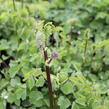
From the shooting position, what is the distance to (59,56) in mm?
2213

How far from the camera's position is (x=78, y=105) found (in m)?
1.98

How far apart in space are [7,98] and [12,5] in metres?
0.91

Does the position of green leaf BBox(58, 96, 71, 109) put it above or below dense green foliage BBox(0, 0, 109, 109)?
below

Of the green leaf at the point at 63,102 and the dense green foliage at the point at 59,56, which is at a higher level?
the dense green foliage at the point at 59,56

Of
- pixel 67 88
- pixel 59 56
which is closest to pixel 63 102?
pixel 67 88

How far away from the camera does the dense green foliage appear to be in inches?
76.4

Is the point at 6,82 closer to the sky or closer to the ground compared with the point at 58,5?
closer to the ground

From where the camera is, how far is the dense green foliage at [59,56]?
1941 mm

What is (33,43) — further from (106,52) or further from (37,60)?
(106,52)

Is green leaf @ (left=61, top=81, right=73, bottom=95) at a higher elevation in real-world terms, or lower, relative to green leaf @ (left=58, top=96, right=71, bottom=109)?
higher

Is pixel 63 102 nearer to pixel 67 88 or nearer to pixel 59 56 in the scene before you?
pixel 67 88

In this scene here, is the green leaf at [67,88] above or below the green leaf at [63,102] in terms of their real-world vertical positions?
above

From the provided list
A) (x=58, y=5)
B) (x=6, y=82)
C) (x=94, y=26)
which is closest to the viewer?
(x=6, y=82)

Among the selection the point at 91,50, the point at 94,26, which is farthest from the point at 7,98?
the point at 94,26
